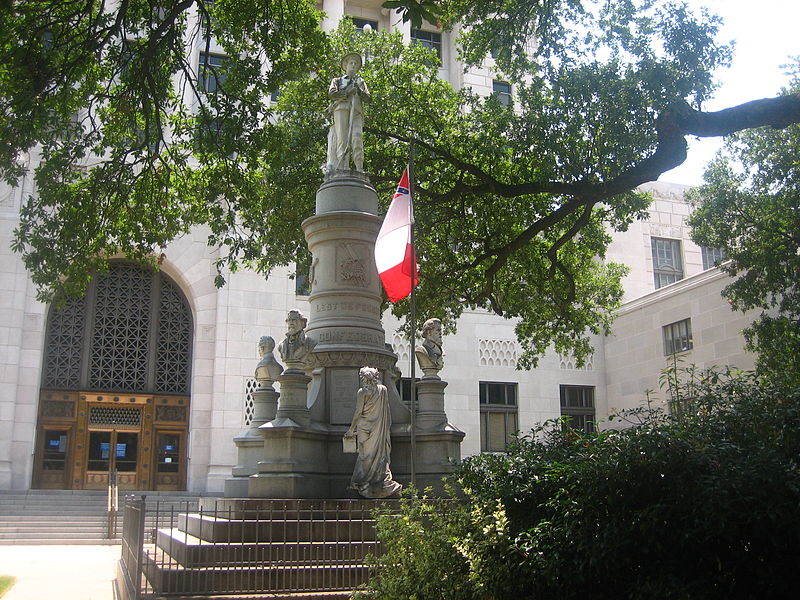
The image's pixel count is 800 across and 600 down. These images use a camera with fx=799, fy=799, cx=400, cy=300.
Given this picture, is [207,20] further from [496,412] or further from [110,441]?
[496,412]

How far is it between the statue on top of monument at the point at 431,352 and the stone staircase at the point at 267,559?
3.37 meters

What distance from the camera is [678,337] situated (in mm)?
32656

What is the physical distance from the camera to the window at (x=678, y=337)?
105ft

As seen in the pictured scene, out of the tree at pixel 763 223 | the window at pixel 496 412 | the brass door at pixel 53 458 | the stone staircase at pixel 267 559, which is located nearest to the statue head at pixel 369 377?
the stone staircase at pixel 267 559

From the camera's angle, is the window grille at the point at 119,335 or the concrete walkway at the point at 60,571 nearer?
the concrete walkway at the point at 60,571

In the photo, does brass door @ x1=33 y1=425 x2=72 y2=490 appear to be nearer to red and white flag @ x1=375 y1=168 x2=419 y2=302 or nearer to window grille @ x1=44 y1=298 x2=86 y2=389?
window grille @ x1=44 y1=298 x2=86 y2=389

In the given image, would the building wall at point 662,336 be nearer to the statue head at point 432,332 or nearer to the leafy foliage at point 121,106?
the statue head at point 432,332

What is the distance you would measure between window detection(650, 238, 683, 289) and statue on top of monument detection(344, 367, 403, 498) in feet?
102

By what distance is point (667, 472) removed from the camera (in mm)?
5797

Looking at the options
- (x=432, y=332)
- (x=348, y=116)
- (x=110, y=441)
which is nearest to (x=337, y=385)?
(x=432, y=332)

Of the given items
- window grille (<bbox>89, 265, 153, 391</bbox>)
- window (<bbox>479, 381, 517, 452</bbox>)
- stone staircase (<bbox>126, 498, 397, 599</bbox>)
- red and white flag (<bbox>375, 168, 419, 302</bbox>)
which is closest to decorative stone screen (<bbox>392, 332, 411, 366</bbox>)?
window (<bbox>479, 381, 517, 452</bbox>)

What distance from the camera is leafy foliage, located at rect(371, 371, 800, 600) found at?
5254 millimetres

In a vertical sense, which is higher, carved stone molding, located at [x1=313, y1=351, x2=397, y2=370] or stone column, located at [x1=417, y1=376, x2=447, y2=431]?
carved stone molding, located at [x1=313, y1=351, x2=397, y2=370]

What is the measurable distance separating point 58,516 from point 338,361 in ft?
49.1
